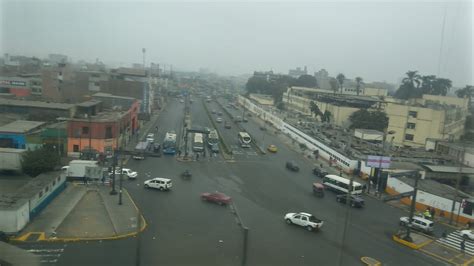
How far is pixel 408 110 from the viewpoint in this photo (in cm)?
2227

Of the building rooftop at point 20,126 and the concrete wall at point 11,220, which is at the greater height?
the building rooftop at point 20,126

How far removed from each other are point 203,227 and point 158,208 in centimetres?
167

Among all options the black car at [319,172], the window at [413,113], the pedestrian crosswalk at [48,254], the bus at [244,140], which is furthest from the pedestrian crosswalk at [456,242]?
the window at [413,113]

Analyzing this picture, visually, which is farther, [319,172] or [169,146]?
[169,146]

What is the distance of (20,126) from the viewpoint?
15617 millimetres

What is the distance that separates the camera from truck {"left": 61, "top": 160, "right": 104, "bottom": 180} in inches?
457

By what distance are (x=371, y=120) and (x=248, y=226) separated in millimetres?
17361

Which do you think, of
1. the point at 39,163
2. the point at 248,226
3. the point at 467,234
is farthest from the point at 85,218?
the point at 467,234

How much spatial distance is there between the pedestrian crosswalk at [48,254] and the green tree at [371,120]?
20609 millimetres

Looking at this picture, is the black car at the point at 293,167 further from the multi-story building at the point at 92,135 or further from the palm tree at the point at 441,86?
the palm tree at the point at 441,86

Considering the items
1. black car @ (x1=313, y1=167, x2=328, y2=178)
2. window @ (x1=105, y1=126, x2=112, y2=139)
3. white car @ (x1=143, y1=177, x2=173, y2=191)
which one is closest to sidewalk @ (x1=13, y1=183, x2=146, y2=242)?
white car @ (x1=143, y1=177, x2=173, y2=191)

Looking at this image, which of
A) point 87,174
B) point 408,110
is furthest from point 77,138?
point 408,110

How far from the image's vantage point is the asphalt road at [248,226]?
23.0 ft

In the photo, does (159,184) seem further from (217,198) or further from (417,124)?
(417,124)
